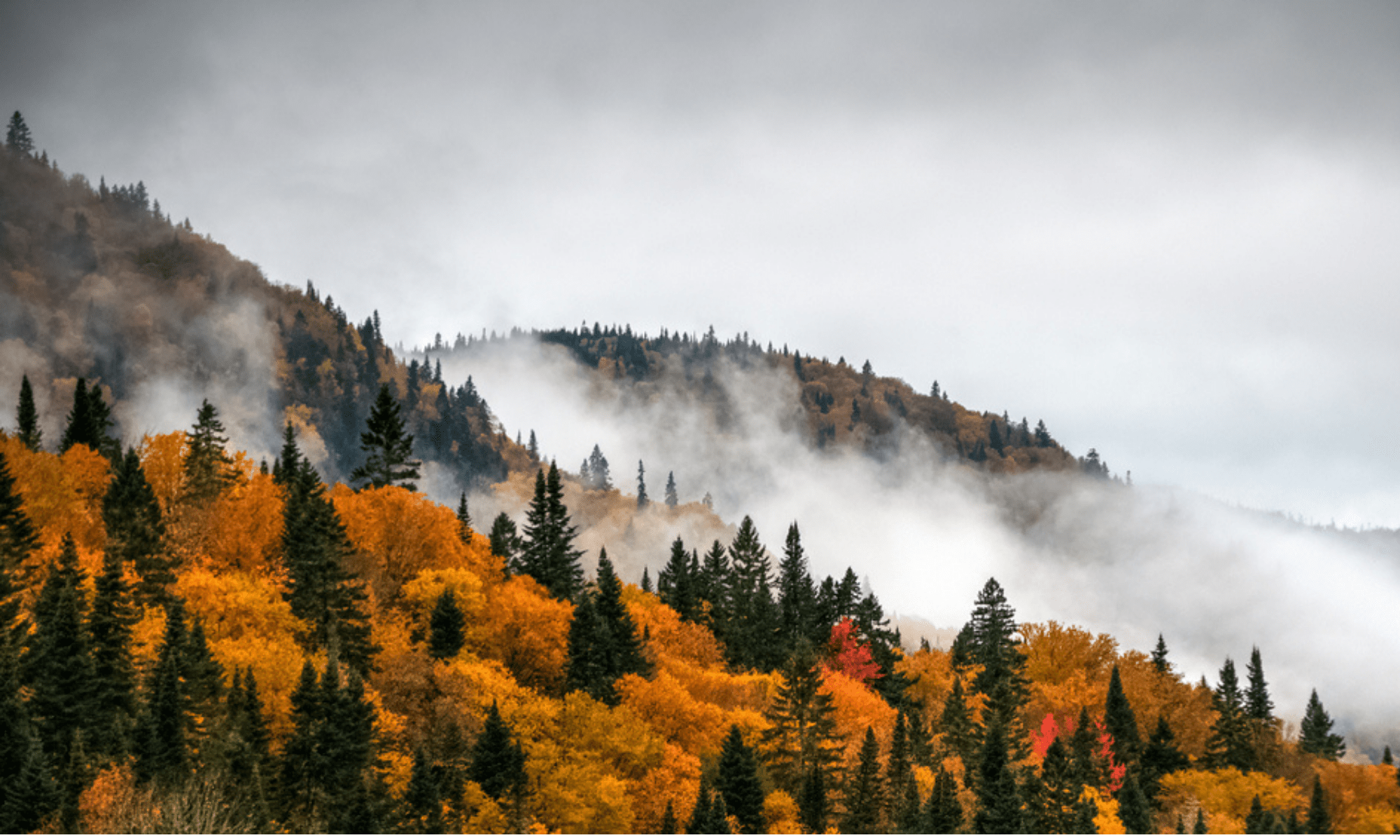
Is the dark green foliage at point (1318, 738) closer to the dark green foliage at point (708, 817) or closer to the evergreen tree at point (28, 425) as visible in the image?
the dark green foliage at point (708, 817)

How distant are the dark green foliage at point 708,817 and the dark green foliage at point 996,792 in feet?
64.0

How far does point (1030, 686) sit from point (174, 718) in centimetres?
9007

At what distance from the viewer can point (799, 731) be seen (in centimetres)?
8062

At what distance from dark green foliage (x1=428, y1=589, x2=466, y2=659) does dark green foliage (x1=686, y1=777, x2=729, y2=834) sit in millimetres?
23490

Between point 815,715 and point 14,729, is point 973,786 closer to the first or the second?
point 815,715

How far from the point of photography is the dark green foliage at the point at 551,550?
334 feet

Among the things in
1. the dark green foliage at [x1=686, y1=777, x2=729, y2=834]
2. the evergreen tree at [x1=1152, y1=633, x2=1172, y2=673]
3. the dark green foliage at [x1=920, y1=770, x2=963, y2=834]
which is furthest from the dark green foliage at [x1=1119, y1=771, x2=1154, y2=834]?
the dark green foliage at [x1=686, y1=777, x2=729, y2=834]

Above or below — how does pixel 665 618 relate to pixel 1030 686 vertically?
above

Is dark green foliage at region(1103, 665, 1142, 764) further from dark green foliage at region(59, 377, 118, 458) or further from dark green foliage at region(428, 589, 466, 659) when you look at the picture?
dark green foliage at region(59, 377, 118, 458)

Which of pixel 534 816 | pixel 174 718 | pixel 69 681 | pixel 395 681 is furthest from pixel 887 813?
pixel 69 681

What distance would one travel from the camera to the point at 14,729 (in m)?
46.0

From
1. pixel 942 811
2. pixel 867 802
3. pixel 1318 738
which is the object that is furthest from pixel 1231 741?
pixel 942 811

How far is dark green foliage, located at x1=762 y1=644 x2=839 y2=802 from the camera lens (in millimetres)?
78438

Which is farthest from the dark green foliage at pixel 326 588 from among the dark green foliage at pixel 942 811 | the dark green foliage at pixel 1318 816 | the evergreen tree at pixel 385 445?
the dark green foliage at pixel 1318 816
